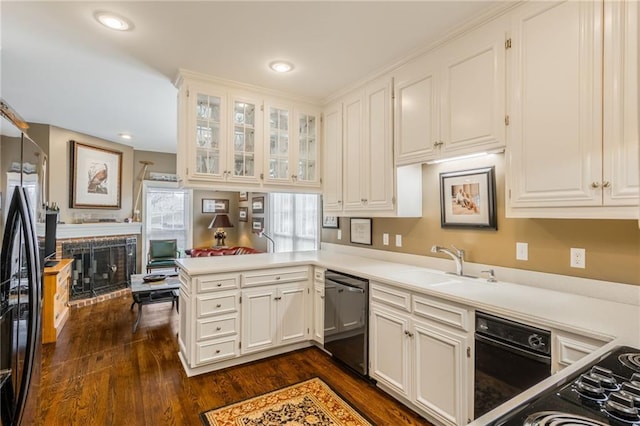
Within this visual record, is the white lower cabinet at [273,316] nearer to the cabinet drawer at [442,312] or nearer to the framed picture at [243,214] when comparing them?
the cabinet drawer at [442,312]

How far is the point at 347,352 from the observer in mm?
2701

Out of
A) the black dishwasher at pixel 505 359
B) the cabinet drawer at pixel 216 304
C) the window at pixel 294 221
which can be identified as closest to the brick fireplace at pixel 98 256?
the window at pixel 294 221

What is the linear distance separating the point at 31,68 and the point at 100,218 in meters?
3.20

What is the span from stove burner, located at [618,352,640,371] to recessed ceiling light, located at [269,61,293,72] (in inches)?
104

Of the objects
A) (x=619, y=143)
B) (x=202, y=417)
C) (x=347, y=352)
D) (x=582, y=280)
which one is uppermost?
(x=619, y=143)

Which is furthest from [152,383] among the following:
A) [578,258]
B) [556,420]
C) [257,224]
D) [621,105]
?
[257,224]

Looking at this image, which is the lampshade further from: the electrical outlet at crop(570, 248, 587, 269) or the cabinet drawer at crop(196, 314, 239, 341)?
the electrical outlet at crop(570, 248, 587, 269)

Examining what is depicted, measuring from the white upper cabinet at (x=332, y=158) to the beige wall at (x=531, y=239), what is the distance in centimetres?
68

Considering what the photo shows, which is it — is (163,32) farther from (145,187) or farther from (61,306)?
(145,187)

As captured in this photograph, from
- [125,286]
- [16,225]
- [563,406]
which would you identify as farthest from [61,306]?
[563,406]

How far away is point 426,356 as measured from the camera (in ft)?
6.56

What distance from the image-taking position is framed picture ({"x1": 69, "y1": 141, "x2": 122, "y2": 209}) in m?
4.92

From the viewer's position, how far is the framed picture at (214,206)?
7.00 meters

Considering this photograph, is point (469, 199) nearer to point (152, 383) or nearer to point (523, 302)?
point (523, 302)
